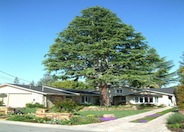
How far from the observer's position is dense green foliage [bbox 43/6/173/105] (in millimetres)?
34809

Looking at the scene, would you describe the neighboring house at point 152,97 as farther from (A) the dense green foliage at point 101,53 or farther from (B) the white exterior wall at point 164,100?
(A) the dense green foliage at point 101,53

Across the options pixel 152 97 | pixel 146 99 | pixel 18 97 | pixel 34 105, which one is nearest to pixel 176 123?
pixel 34 105

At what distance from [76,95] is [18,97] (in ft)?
34.9

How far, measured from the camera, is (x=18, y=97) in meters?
37.9

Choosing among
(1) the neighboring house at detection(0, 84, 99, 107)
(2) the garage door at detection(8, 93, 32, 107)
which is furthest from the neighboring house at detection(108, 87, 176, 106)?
(2) the garage door at detection(8, 93, 32, 107)

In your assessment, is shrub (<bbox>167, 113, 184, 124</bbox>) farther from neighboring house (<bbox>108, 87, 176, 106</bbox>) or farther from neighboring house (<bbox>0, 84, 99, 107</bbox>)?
neighboring house (<bbox>108, 87, 176, 106</bbox>)

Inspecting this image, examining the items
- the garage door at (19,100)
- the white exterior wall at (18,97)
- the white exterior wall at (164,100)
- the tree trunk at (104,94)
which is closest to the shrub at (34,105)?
the white exterior wall at (18,97)

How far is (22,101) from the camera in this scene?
37375 millimetres

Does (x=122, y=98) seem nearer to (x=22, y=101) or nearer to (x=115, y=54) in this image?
(x=115, y=54)

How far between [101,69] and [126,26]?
8.15 meters

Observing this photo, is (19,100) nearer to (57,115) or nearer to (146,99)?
(57,115)

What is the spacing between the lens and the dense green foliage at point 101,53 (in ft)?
114

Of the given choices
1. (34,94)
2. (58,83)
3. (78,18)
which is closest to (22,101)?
(34,94)

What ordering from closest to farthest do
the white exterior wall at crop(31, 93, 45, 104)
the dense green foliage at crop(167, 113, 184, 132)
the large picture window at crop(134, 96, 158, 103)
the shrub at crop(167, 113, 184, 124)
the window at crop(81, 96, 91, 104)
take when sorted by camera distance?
the dense green foliage at crop(167, 113, 184, 132)
the shrub at crop(167, 113, 184, 124)
the white exterior wall at crop(31, 93, 45, 104)
the window at crop(81, 96, 91, 104)
the large picture window at crop(134, 96, 158, 103)
